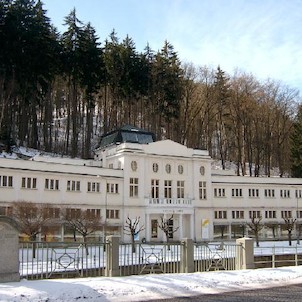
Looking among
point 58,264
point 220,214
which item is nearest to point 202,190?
point 220,214

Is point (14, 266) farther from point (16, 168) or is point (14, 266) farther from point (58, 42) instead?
point (58, 42)

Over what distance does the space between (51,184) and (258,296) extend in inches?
1079

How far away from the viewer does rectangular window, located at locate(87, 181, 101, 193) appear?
3971 cm

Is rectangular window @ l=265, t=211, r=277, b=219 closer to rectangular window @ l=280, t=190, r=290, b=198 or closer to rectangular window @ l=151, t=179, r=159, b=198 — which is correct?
rectangular window @ l=280, t=190, r=290, b=198

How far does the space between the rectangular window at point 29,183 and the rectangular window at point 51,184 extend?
1093 mm

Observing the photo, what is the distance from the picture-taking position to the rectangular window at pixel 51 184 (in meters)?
36.8

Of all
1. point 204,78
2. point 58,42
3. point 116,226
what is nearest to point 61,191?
point 116,226

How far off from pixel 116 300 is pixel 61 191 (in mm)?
27205

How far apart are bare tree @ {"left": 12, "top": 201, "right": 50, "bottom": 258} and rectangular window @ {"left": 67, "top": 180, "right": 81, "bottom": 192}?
455cm

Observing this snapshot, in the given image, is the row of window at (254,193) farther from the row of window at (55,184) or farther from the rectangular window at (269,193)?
the row of window at (55,184)

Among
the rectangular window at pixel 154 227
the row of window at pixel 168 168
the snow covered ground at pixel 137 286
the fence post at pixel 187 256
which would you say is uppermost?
the row of window at pixel 168 168

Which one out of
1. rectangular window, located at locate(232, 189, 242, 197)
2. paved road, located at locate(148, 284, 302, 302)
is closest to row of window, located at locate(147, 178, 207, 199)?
rectangular window, located at locate(232, 189, 242, 197)

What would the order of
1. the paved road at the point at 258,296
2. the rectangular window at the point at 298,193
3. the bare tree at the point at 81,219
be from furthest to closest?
the rectangular window at the point at 298,193 < the bare tree at the point at 81,219 < the paved road at the point at 258,296

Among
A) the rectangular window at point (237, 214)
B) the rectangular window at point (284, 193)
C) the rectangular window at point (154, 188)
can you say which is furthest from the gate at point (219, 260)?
the rectangular window at point (284, 193)
